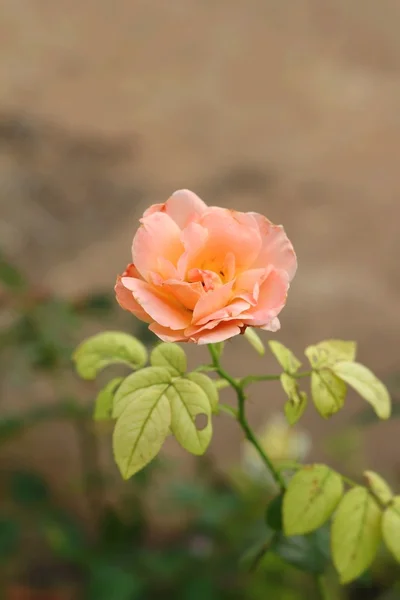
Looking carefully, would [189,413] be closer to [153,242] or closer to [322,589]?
[153,242]

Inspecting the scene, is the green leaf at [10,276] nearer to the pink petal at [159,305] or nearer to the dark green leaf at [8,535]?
the dark green leaf at [8,535]

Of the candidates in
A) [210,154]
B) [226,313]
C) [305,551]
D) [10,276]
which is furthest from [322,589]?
[210,154]

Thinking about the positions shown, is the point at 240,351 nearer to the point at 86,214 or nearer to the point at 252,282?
the point at 86,214

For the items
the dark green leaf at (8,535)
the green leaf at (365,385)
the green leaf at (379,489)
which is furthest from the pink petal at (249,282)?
the dark green leaf at (8,535)

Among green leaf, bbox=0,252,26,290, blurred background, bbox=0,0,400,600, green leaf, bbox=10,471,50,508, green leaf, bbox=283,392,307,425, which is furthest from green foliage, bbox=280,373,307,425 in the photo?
blurred background, bbox=0,0,400,600

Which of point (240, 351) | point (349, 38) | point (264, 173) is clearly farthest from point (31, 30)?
point (240, 351)

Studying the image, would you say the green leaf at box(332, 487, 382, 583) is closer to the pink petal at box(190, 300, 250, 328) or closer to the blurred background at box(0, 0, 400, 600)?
the pink petal at box(190, 300, 250, 328)
